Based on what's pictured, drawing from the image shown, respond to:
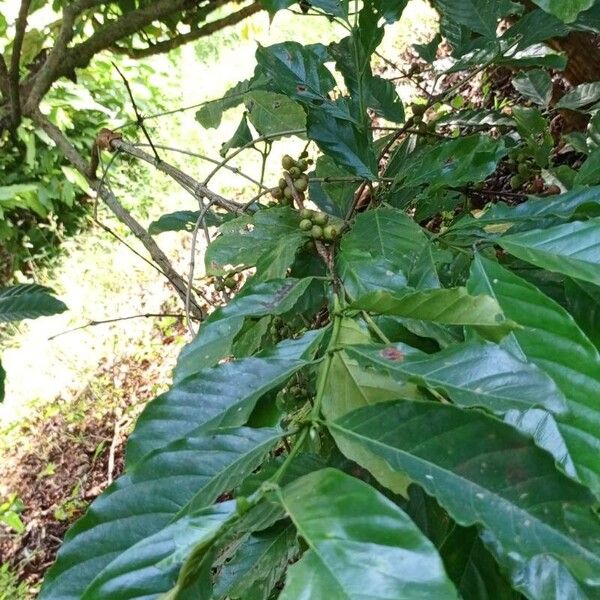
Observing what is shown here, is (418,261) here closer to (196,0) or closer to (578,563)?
(578,563)

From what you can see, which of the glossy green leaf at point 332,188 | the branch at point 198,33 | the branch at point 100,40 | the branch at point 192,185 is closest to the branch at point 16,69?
the branch at point 100,40

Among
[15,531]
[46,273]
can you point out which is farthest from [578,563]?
[46,273]

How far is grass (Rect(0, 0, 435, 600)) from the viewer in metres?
2.40

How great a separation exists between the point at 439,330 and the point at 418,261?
0.38ft

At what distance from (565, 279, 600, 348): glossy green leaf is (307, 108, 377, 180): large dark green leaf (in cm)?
29

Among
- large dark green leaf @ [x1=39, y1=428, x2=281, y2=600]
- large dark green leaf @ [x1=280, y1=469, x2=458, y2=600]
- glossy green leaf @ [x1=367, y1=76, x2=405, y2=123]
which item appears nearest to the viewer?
large dark green leaf @ [x1=280, y1=469, x2=458, y2=600]

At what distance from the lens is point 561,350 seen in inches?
17.7

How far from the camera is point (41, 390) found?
2.74 metres

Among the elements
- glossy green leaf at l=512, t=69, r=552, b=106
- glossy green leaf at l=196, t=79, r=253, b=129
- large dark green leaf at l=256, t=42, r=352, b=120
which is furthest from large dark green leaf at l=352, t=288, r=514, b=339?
glossy green leaf at l=512, t=69, r=552, b=106

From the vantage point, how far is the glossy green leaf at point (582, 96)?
118 centimetres

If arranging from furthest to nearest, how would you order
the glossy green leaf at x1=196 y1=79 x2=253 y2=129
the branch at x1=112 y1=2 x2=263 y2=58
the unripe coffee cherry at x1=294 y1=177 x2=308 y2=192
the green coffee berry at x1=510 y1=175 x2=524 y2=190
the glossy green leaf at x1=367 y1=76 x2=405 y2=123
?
the branch at x1=112 y1=2 x2=263 y2=58 < the green coffee berry at x1=510 y1=175 x2=524 y2=190 < the glossy green leaf at x1=196 y1=79 x2=253 y2=129 < the glossy green leaf at x1=367 y1=76 x2=405 y2=123 < the unripe coffee cherry at x1=294 y1=177 x2=308 y2=192

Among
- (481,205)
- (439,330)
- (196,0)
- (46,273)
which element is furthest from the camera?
(46,273)

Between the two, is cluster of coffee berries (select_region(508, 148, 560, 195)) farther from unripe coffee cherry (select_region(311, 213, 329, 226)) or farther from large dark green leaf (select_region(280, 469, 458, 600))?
large dark green leaf (select_region(280, 469, 458, 600))

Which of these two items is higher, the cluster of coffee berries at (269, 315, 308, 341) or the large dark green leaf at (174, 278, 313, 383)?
the large dark green leaf at (174, 278, 313, 383)
